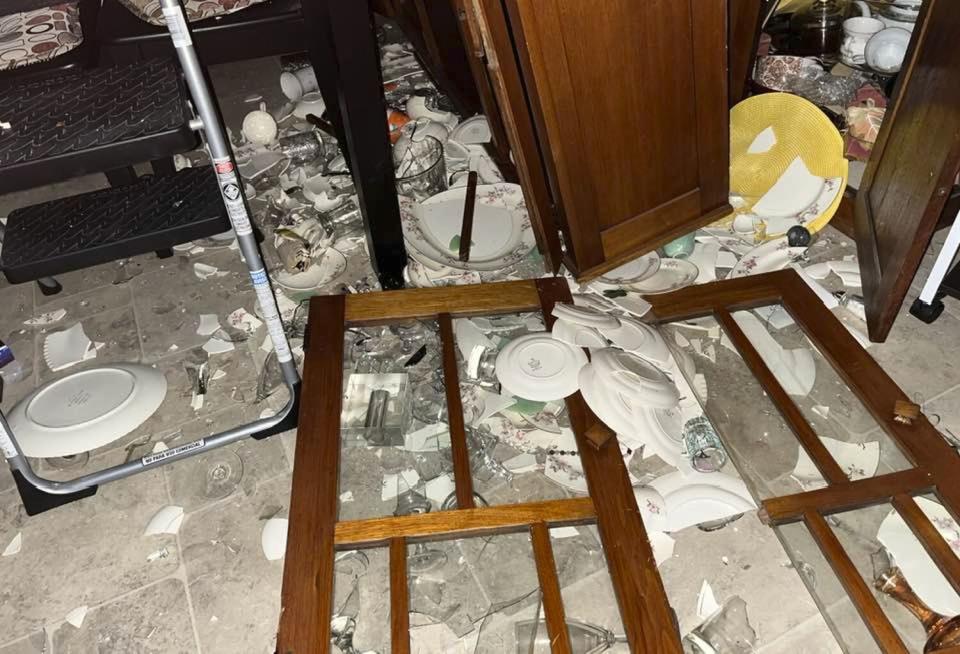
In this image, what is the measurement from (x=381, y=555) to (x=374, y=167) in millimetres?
819

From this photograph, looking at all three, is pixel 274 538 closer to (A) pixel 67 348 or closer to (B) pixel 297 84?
(A) pixel 67 348

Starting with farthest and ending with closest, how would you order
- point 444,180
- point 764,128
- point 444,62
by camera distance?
point 444,62 → point 444,180 → point 764,128

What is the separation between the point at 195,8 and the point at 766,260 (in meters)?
1.54

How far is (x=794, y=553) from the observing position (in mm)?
1217

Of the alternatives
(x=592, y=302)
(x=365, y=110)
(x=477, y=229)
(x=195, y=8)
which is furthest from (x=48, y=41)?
(x=592, y=302)

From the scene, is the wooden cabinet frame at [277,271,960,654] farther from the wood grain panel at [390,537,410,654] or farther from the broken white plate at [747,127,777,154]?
the broken white plate at [747,127,777,154]

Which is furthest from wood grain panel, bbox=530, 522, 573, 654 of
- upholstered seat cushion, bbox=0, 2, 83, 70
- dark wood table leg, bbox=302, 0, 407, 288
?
upholstered seat cushion, bbox=0, 2, 83, 70

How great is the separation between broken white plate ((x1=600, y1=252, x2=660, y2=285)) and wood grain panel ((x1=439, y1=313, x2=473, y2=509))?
0.45 meters

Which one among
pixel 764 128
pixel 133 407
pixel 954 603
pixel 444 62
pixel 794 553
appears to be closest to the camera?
pixel 954 603

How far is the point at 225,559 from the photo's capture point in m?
1.31

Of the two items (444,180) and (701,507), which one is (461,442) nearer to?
(701,507)

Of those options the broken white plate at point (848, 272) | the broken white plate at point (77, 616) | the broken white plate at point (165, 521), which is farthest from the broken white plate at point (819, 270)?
the broken white plate at point (77, 616)

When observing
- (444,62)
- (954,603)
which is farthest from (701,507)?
(444,62)

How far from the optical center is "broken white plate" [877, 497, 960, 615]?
111cm
